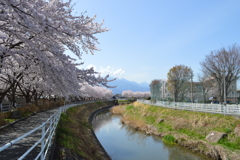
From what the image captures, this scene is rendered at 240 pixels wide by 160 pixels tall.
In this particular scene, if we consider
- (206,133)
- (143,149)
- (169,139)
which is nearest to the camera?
(206,133)

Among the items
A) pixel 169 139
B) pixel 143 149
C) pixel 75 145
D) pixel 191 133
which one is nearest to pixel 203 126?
pixel 191 133

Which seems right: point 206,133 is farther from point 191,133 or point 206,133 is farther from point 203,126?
point 191,133

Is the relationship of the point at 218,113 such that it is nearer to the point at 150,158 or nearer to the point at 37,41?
the point at 150,158

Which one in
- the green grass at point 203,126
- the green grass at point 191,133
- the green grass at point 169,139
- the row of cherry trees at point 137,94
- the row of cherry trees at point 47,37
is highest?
the row of cherry trees at point 47,37

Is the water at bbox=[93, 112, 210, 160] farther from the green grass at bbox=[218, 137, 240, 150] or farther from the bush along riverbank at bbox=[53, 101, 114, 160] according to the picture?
the bush along riverbank at bbox=[53, 101, 114, 160]

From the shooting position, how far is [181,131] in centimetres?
1672

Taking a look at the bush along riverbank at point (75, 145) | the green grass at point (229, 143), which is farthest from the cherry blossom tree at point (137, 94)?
the bush along riverbank at point (75, 145)

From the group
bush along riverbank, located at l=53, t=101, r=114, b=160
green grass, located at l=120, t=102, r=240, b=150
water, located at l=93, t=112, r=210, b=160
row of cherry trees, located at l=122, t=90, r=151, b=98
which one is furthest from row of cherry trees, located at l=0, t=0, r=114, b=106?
row of cherry trees, located at l=122, t=90, r=151, b=98

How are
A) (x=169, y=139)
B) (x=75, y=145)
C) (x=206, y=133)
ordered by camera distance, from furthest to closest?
(x=169, y=139) → (x=206, y=133) → (x=75, y=145)

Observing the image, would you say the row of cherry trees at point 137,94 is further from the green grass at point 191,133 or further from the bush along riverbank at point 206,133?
the green grass at point 191,133

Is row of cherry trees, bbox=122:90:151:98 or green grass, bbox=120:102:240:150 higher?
row of cherry trees, bbox=122:90:151:98

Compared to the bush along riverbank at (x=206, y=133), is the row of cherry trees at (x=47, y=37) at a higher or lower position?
higher

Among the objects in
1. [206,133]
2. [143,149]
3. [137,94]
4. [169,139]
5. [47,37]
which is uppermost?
[47,37]

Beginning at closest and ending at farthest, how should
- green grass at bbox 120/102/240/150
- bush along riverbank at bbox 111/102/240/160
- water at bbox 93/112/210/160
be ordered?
bush along riverbank at bbox 111/102/240/160 < green grass at bbox 120/102/240/150 < water at bbox 93/112/210/160
